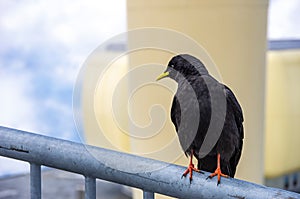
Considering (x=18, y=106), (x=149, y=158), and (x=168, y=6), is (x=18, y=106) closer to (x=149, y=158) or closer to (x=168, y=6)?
(x=168, y=6)

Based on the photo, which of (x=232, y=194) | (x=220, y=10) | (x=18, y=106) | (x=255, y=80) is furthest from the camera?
(x=18, y=106)

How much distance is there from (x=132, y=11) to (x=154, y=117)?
34.4 inches

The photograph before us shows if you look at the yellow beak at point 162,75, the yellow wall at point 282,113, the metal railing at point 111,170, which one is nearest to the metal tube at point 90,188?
the metal railing at point 111,170

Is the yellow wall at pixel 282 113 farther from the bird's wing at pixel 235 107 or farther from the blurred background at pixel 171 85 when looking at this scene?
the bird's wing at pixel 235 107

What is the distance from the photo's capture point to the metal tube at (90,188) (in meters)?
0.42

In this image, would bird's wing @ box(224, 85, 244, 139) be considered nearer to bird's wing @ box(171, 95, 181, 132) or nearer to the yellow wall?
bird's wing @ box(171, 95, 181, 132)

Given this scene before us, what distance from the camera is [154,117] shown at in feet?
1.39

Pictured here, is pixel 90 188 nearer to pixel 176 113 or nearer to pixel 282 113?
pixel 176 113

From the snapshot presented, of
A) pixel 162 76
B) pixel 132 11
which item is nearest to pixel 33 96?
pixel 132 11

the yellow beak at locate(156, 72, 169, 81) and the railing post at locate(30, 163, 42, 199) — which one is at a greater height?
the yellow beak at locate(156, 72, 169, 81)

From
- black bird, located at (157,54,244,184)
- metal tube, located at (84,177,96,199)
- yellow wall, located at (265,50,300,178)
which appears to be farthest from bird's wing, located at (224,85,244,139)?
yellow wall, located at (265,50,300,178)

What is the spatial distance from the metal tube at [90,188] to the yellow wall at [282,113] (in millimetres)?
1465

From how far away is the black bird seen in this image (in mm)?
386

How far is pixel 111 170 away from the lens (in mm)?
410
